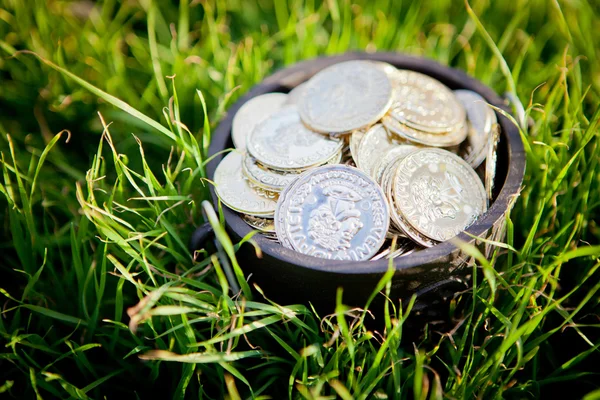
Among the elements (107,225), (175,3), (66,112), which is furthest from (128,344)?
(175,3)

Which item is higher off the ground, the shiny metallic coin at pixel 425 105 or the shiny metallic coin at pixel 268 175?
the shiny metallic coin at pixel 425 105

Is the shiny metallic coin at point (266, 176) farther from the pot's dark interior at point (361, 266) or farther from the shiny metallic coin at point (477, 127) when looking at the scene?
the shiny metallic coin at point (477, 127)

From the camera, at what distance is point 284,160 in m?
1.60

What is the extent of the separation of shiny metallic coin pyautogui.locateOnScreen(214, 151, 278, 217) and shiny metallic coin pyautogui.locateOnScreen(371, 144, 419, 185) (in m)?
0.33

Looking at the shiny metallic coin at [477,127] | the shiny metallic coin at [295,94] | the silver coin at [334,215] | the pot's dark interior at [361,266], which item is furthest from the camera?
the shiny metallic coin at [295,94]

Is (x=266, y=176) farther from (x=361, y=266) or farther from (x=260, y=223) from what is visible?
(x=361, y=266)

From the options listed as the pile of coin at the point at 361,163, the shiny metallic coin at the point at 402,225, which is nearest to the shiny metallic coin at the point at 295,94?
the pile of coin at the point at 361,163

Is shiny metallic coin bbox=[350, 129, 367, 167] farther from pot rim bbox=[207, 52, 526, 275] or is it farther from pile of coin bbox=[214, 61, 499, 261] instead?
pot rim bbox=[207, 52, 526, 275]

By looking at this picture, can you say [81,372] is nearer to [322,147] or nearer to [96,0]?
[322,147]

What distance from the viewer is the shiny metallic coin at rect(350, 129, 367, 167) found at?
1622 mm

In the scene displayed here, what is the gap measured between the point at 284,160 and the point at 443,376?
915 millimetres

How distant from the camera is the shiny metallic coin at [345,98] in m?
1.67

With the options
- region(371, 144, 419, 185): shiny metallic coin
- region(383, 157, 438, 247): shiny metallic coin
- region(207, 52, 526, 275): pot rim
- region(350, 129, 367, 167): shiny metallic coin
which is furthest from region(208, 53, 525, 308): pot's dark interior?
region(350, 129, 367, 167): shiny metallic coin

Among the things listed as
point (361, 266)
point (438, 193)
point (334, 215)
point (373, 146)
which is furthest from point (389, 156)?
point (361, 266)
